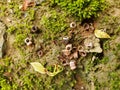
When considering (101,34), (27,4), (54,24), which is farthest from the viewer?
(27,4)

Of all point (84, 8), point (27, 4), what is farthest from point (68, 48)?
point (27, 4)

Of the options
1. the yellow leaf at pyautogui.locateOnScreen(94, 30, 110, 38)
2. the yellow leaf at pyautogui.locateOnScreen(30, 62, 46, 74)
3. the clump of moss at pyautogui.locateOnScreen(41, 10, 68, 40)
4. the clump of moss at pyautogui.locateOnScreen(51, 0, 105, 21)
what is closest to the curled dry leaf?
the clump of moss at pyautogui.locateOnScreen(41, 10, 68, 40)

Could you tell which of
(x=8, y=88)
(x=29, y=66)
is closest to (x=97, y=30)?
(x=29, y=66)

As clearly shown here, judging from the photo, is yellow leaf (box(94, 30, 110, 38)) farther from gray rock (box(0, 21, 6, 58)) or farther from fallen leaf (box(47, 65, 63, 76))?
gray rock (box(0, 21, 6, 58))

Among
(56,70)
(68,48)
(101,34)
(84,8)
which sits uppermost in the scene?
(84,8)

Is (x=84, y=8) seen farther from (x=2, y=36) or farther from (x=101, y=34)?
(x=2, y=36)

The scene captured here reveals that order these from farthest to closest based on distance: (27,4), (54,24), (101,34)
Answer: (27,4)
(54,24)
(101,34)
